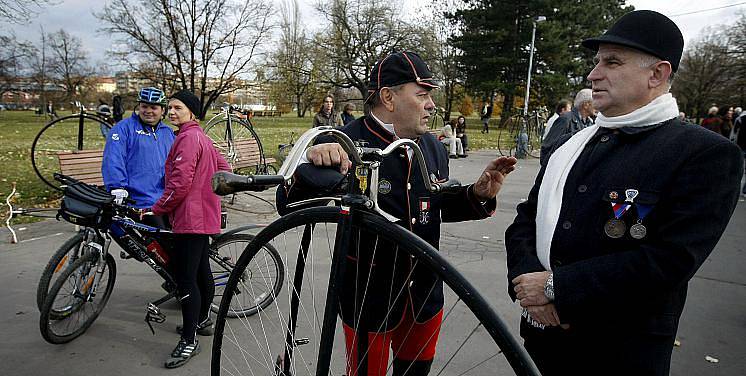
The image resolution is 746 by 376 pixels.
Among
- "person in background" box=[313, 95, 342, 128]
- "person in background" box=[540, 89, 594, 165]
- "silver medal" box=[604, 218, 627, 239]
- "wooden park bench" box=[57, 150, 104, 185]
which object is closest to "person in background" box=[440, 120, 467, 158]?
"person in background" box=[313, 95, 342, 128]

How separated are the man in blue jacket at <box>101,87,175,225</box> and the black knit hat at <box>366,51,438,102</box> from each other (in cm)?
263

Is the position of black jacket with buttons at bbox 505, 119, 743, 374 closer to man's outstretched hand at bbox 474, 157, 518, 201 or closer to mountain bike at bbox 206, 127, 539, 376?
man's outstretched hand at bbox 474, 157, 518, 201

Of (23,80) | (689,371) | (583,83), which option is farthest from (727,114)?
(23,80)

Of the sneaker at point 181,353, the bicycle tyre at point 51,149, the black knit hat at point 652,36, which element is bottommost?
the sneaker at point 181,353

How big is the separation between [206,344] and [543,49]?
1503 inches

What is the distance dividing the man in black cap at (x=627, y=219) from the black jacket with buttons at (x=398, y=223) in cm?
42

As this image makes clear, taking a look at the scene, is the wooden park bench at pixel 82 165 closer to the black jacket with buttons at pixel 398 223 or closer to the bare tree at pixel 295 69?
the black jacket with buttons at pixel 398 223

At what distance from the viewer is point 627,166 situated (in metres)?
1.56

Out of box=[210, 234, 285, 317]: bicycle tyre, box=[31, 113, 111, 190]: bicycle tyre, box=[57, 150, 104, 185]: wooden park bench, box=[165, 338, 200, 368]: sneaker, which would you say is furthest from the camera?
box=[31, 113, 111, 190]: bicycle tyre

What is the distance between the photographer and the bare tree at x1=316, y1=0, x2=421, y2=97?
34.3m

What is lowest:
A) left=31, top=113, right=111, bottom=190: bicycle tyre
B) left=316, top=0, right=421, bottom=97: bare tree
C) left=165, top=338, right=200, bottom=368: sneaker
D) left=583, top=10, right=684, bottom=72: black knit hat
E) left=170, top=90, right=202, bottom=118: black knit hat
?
left=165, top=338, right=200, bottom=368: sneaker

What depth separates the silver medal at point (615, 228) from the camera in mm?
1530

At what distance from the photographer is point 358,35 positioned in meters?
34.7

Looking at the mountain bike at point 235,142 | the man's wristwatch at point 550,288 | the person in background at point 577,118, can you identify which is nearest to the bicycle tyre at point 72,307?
the man's wristwatch at point 550,288
